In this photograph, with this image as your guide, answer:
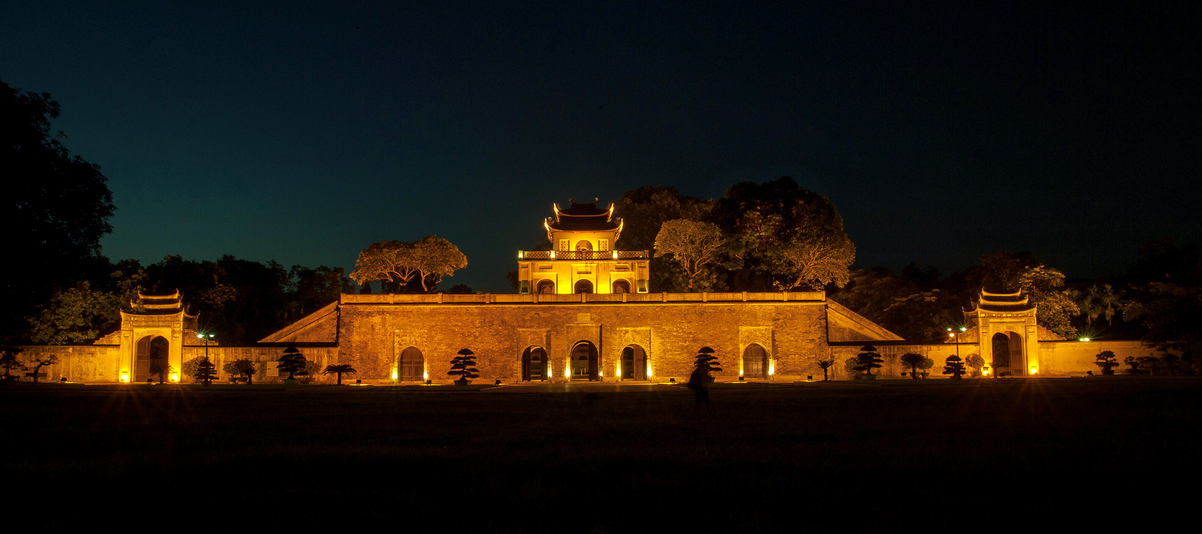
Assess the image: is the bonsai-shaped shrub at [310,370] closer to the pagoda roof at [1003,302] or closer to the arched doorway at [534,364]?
the arched doorway at [534,364]

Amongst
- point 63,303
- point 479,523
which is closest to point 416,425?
point 479,523

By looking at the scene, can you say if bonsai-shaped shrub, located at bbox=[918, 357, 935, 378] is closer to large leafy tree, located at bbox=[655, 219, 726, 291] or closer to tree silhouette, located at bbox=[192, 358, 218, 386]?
large leafy tree, located at bbox=[655, 219, 726, 291]

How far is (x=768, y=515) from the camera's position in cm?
558

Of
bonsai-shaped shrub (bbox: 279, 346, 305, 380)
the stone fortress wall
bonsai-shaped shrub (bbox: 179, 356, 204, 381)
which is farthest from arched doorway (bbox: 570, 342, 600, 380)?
bonsai-shaped shrub (bbox: 179, 356, 204, 381)

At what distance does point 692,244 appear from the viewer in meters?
47.0

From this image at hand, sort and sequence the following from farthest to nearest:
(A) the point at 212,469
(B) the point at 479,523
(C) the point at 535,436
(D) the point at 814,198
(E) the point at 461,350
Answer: (D) the point at 814,198
(E) the point at 461,350
(C) the point at 535,436
(A) the point at 212,469
(B) the point at 479,523

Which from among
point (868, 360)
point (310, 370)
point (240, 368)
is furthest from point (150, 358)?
point (868, 360)

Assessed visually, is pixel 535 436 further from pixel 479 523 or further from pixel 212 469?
pixel 479 523

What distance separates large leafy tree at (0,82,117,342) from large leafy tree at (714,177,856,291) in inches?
1357

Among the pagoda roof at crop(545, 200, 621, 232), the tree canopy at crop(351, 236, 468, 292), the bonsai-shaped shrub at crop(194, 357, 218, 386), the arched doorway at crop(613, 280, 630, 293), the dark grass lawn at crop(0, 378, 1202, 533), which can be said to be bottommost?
the dark grass lawn at crop(0, 378, 1202, 533)

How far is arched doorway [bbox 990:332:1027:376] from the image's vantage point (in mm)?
38719

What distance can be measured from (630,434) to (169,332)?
34092 millimetres

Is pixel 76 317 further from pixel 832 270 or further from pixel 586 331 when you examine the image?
pixel 832 270

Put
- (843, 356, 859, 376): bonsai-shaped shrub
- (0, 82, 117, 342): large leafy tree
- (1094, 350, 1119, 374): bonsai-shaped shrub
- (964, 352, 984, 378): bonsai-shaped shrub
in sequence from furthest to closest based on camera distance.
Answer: (843, 356, 859, 376): bonsai-shaped shrub → (964, 352, 984, 378): bonsai-shaped shrub → (1094, 350, 1119, 374): bonsai-shaped shrub → (0, 82, 117, 342): large leafy tree
